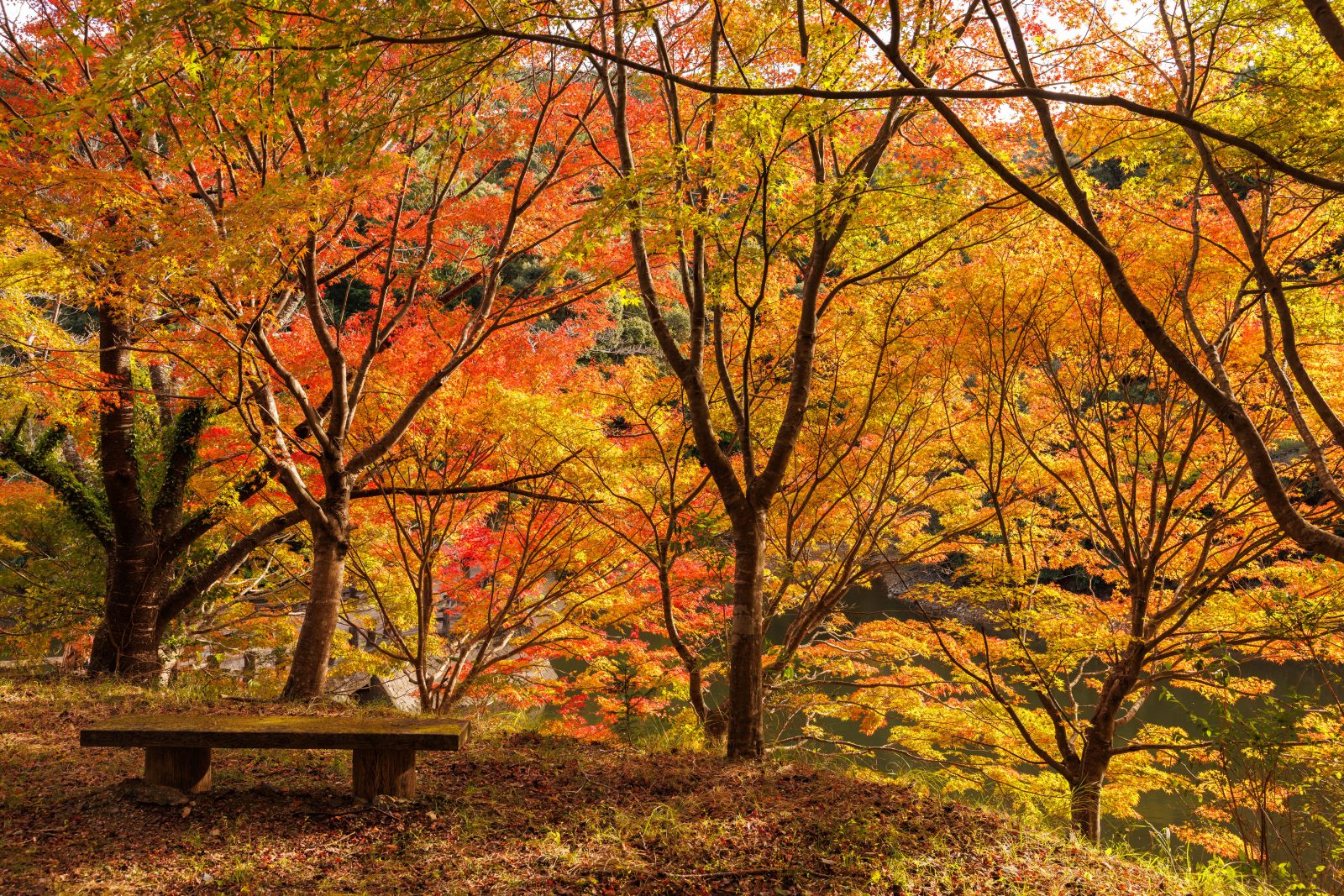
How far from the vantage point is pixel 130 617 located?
8672 mm

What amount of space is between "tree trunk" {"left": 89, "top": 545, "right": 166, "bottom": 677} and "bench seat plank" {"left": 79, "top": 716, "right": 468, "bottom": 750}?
220 inches

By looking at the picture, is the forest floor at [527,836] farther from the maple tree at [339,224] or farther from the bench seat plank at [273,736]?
the maple tree at [339,224]

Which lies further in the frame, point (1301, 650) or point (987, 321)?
point (987, 321)

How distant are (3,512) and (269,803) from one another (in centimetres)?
1074

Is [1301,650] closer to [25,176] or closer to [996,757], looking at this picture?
[996,757]

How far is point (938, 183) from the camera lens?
17.7 feet

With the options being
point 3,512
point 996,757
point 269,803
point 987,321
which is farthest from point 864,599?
point 269,803

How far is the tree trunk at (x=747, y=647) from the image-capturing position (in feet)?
16.0

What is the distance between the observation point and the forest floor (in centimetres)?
317

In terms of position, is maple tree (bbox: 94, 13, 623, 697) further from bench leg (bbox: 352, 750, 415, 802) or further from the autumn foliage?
bench leg (bbox: 352, 750, 415, 802)

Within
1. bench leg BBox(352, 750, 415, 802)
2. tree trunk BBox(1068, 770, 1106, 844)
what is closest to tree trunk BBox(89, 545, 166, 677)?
bench leg BBox(352, 750, 415, 802)

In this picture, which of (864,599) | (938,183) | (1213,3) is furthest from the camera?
(864,599)

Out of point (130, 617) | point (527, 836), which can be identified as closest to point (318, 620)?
point (130, 617)

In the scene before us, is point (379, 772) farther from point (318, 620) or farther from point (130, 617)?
point (130, 617)
